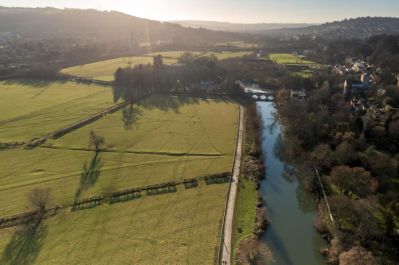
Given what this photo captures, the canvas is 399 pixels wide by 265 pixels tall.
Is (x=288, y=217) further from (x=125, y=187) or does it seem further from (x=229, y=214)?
(x=125, y=187)

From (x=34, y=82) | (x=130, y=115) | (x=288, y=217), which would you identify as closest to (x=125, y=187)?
(x=288, y=217)

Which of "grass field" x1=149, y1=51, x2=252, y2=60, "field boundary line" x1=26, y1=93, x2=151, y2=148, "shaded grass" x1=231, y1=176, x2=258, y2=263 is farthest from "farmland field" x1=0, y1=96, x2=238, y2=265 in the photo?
"grass field" x1=149, y1=51, x2=252, y2=60

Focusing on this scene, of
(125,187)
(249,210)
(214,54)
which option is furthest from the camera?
(214,54)

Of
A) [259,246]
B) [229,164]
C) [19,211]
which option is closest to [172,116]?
[229,164]

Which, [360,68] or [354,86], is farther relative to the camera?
[360,68]

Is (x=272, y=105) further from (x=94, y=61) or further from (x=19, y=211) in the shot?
(x=94, y=61)

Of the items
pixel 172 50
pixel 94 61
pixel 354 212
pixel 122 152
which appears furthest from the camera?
pixel 172 50
